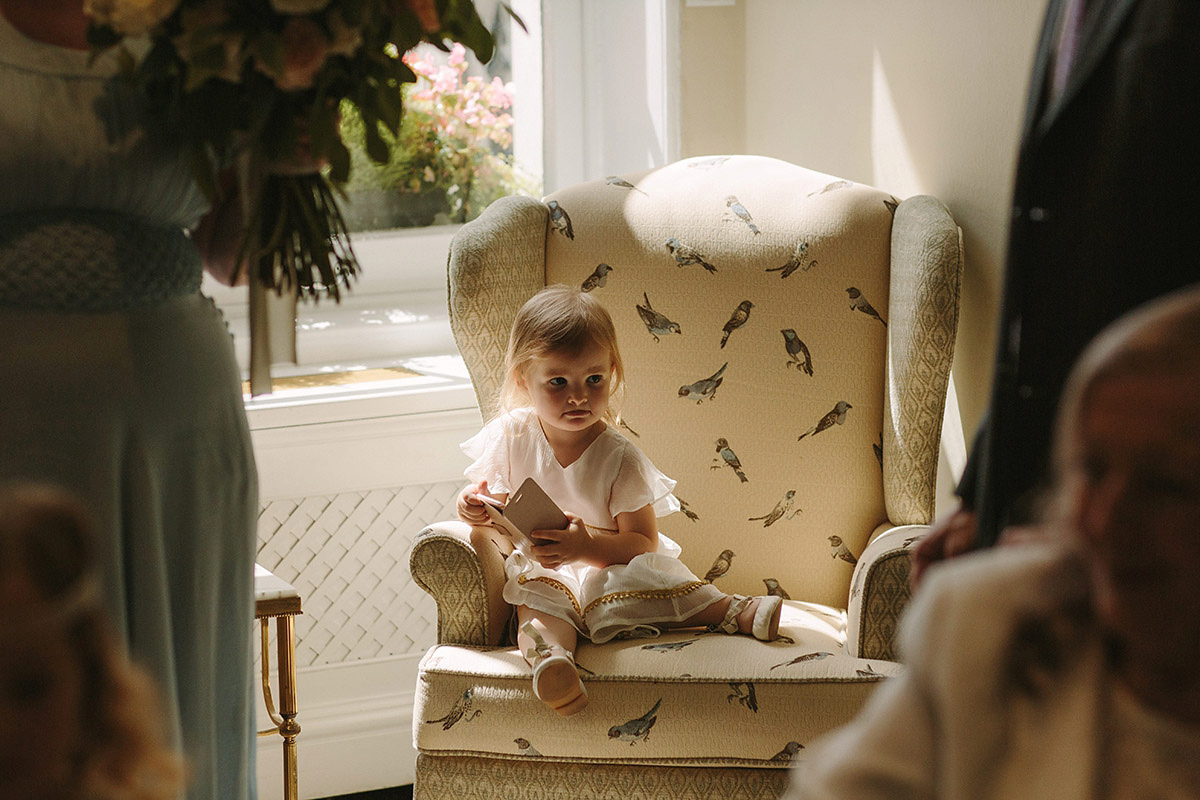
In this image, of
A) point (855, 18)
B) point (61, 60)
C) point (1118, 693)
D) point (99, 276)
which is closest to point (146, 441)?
point (99, 276)

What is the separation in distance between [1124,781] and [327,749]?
7.03 feet

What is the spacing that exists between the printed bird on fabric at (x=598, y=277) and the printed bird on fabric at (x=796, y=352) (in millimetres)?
371

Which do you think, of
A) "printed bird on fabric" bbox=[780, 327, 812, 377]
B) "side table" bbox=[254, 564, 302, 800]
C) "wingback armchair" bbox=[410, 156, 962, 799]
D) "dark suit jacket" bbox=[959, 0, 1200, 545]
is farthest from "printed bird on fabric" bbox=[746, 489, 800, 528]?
"dark suit jacket" bbox=[959, 0, 1200, 545]

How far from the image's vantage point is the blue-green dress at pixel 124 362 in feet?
3.62

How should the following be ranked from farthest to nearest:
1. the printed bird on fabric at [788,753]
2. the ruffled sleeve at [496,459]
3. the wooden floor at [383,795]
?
the wooden floor at [383,795], the ruffled sleeve at [496,459], the printed bird on fabric at [788,753]

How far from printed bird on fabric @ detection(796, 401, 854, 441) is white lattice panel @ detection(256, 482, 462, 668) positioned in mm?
869

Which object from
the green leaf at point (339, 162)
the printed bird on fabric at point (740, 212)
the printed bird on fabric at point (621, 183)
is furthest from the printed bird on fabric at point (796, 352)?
the green leaf at point (339, 162)

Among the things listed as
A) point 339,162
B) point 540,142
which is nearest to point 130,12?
point 339,162

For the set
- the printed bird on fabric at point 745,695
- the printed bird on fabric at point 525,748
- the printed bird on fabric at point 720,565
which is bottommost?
the printed bird on fabric at point 525,748

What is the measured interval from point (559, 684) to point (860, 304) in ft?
3.14

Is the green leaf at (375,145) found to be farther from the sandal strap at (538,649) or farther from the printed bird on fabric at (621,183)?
the printed bird on fabric at (621,183)

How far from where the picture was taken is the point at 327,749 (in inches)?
99.7

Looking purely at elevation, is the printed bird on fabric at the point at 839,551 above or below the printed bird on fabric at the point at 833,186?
below

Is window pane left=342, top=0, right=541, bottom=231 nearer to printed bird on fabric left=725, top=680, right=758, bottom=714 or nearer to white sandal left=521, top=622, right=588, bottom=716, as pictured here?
white sandal left=521, top=622, right=588, bottom=716
